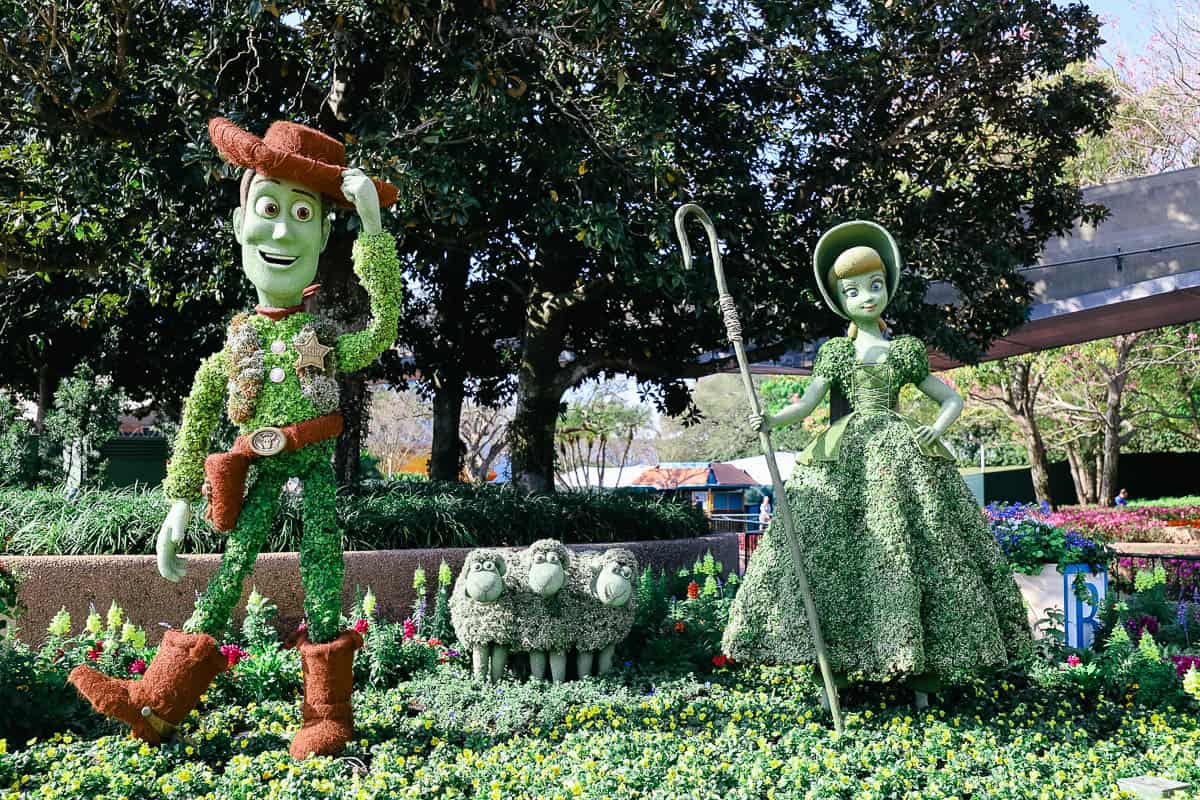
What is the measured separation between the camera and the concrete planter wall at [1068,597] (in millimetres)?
6363

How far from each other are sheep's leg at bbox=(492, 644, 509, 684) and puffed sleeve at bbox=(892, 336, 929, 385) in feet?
8.68

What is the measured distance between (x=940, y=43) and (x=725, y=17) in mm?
2484

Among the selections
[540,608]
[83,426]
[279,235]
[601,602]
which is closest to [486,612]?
[540,608]

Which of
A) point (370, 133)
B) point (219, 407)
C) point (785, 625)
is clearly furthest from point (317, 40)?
point (785, 625)

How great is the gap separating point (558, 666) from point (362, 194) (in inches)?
111

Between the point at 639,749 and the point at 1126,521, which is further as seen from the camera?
the point at 1126,521

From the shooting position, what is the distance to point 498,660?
5.41 m

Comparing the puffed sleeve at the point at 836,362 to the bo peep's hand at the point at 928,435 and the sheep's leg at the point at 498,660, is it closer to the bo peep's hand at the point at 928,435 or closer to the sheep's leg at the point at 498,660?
the bo peep's hand at the point at 928,435

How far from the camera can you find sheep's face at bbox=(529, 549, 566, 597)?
517cm

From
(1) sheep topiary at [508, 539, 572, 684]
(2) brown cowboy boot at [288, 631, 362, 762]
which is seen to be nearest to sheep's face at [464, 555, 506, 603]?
(1) sheep topiary at [508, 539, 572, 684]

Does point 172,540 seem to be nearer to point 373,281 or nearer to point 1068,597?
point 373,281

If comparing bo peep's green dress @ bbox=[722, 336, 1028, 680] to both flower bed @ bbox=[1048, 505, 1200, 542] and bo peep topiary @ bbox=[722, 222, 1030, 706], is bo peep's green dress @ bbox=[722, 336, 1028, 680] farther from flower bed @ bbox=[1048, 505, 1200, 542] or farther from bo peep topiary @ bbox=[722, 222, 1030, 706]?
flower bed @ bbox=[1048, 505, 1200, 542]

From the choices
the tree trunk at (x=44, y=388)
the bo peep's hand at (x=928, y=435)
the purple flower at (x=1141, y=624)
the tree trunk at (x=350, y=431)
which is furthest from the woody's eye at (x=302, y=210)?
the tree trunk at (x=44, y=388)

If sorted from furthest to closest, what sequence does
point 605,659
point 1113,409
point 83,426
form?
point 1113,409
point 83,426
point 605,659
